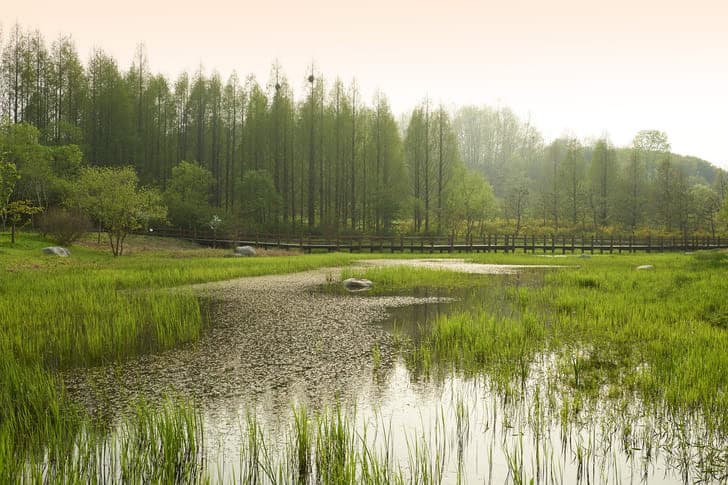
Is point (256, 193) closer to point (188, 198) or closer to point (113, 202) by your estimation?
point (188, 198)

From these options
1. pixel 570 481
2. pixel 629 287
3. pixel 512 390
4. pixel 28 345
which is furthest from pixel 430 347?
pixel 629 287

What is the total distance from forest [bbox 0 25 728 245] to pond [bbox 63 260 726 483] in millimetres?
33250

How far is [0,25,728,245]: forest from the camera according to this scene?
44.3 m

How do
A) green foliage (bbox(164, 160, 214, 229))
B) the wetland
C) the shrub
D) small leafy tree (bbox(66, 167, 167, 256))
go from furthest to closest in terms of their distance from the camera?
green foliage (bbox(164, 160, 214, 229)), the shrub, small leafy tree (bbox(66, 167, 167, 256)), the wetland

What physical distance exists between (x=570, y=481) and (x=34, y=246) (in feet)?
94.0

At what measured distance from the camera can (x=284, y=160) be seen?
47.5 m

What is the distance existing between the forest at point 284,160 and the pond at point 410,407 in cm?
3325

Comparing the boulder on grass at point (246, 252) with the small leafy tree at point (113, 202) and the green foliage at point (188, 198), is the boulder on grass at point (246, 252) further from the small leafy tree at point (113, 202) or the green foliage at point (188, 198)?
the green foliage at point (188, 198)

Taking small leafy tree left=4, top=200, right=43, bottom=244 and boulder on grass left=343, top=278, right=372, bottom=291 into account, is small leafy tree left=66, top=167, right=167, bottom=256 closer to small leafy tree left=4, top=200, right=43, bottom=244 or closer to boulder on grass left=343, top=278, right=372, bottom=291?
small leafy tree left=4, top=200, right=43, bottom=244

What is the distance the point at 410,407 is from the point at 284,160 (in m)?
44.8

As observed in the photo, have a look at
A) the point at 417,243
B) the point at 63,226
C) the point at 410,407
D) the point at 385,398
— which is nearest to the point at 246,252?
the point at 63,226

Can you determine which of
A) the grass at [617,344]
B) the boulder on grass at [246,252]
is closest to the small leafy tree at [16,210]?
the boulder on grass at [246,252]

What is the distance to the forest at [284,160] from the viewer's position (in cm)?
4428

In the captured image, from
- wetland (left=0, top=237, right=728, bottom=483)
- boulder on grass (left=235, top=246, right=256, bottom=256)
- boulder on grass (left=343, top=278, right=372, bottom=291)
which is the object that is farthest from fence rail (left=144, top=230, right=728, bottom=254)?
wetland (left=0, top=237, right=728, bottom=483)
